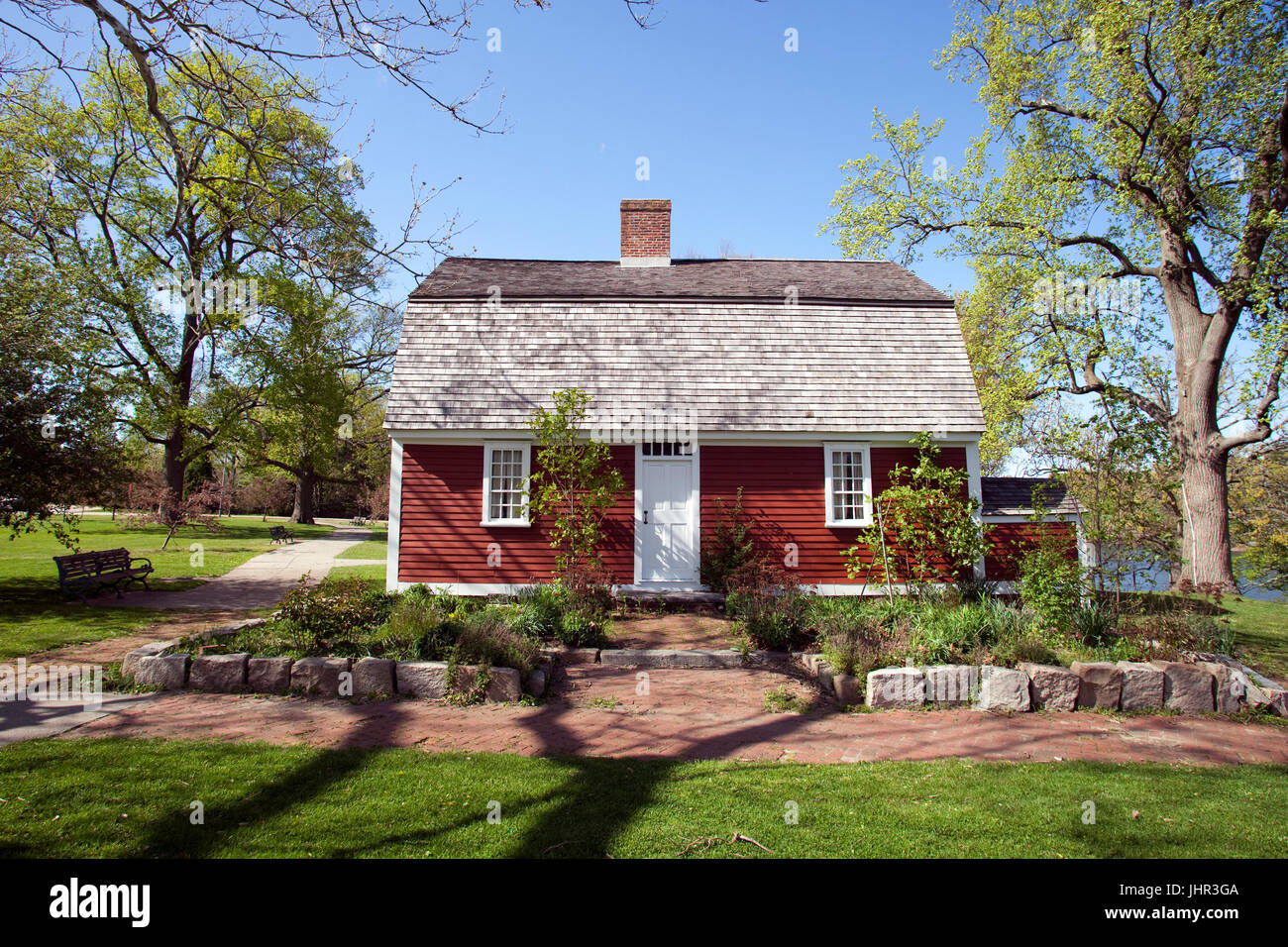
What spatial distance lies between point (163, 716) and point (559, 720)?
3.73 metres

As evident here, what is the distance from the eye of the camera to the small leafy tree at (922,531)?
1031cm

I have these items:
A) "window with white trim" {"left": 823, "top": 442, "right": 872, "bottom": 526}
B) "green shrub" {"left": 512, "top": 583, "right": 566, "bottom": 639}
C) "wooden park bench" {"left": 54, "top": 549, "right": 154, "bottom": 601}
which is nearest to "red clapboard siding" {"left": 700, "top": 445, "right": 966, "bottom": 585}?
"window with white trim" {"left": 823, "top": 442, "right": 872, "bottom": 526}

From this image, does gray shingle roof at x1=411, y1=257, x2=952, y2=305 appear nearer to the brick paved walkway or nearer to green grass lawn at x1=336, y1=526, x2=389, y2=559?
green grass lawn at x1=336, y1=526, x2=389, y2=559

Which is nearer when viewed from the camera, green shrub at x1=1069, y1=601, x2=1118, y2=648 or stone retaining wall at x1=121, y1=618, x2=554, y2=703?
stone retaining wall at x1=121, y1=618, x2=554, y2=703

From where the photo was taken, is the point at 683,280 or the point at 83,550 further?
the point at 83,550

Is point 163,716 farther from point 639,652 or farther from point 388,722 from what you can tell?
point 639,652

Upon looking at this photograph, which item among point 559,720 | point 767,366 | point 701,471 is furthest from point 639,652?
point 767,366

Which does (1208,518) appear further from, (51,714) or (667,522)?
(51,714)

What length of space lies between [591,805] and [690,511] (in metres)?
8.34

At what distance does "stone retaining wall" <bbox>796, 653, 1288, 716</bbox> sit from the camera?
6898 mm

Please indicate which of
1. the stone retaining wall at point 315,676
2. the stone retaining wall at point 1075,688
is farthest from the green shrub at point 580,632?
the stone retaining wall at point 1075,688

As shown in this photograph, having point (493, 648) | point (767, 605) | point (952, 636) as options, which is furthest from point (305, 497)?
point (952, 636)

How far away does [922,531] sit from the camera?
10.7 meters

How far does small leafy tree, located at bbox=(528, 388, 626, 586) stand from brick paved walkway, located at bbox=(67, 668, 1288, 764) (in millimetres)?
4432
